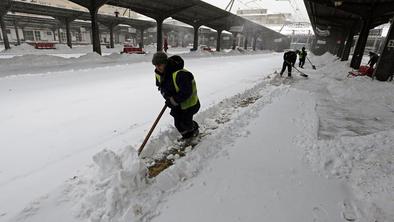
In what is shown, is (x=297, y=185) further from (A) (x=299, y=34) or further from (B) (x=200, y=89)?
(A) (x=299, y=34)

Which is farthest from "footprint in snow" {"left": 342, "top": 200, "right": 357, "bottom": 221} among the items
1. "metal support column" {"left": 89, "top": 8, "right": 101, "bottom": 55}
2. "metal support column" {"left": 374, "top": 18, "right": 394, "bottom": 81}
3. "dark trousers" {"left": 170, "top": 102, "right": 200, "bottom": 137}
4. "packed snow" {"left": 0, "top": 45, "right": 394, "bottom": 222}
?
"metal support column" {"left": 89, "top": 8, "right": 101, "bottom": 55}

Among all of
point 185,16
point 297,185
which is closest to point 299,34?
point 185,16

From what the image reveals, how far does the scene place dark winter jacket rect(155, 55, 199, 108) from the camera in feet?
A: 10.3

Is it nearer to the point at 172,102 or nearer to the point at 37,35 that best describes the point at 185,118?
the point at 172,102

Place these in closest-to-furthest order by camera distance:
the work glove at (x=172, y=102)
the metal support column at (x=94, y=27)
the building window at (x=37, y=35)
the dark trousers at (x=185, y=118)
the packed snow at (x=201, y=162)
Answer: the packed snow at (x=201, y=162) → the work glove at (x=172, y=102) → the dark trousers at (x=185, y=118) → the metal support column at (x=94, y=27) → the building window at (x=37, y=35)

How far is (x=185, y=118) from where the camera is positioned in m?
3.62

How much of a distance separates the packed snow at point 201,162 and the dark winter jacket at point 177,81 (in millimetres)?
859

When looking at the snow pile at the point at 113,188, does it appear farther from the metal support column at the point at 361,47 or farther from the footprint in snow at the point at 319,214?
the metal support column at the point at 361,47

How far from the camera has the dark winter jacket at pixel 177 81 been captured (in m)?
3.14

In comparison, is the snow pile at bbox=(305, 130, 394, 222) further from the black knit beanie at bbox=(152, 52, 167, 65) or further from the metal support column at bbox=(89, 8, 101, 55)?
the metal support column at bbox=(89, 8, 101, 55)

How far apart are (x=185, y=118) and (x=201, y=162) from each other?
2.52ft

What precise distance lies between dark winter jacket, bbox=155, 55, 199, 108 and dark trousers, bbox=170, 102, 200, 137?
349mm

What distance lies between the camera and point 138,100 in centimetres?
623

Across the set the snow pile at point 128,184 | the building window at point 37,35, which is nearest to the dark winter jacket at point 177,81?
the snow pile at point 128,184
